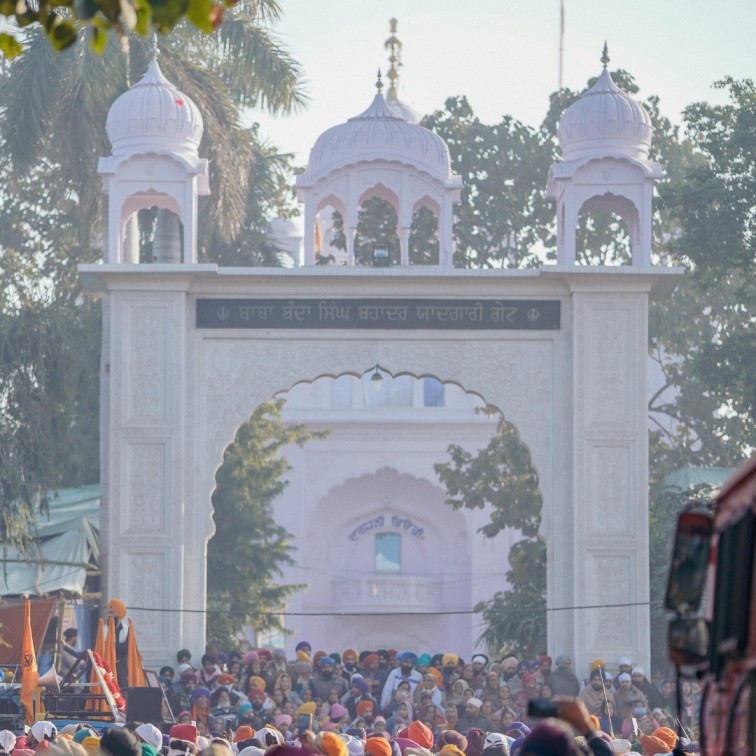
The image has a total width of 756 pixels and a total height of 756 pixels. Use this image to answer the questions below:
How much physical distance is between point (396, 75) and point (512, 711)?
35.6 feet

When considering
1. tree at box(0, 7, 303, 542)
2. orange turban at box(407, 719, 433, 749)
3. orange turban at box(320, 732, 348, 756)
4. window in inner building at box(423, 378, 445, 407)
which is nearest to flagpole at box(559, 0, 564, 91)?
window in inner building at box(423, 378, 445, 407)

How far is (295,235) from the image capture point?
33.5m

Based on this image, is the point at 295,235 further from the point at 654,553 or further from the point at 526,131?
the point at 654,553

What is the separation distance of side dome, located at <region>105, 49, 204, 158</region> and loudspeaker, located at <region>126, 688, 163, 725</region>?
19.9 ft

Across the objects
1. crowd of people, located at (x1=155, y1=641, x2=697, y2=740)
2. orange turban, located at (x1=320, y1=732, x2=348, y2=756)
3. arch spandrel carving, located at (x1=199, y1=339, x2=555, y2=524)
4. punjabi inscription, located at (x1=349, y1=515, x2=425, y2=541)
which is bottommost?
crowd of people, located at (x1=155, y1=641, x2=697, y2=740)

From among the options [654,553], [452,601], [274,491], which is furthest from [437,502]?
[654,553]

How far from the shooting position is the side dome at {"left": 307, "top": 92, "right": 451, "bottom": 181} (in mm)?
17984

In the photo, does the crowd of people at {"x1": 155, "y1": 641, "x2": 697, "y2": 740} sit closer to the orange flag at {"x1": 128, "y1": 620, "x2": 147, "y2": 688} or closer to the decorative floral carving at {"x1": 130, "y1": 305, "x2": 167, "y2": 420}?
the orange flag at {"x1": 128, "y1": 620, "x2": 147, "y2": 688}

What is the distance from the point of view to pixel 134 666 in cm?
1575

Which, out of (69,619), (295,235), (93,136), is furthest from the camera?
(295,235)

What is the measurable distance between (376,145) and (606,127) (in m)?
2.25

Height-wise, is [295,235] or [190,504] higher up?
[295,235]

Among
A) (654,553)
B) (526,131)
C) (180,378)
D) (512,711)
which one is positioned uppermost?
(526,131)

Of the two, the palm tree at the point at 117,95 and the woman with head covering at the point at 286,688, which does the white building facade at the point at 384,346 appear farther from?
the palm tree at the point at 117,95
